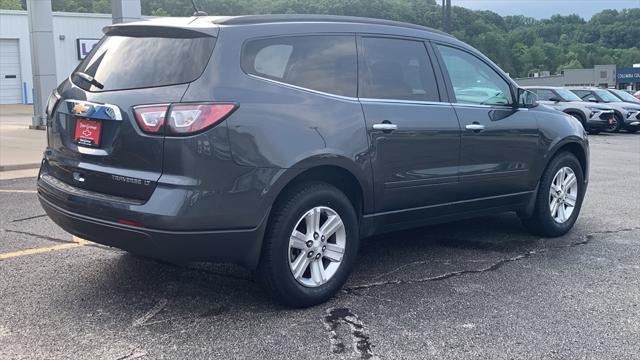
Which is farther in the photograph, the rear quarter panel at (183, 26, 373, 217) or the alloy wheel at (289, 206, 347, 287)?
the alloy wheel at (289, 206, 347, 287)

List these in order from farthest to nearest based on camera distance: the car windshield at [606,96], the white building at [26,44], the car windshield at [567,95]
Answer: the white building at [26,44] < the car windshield at [606,96] < the car windshield at [567,95]

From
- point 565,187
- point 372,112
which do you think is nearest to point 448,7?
point 565,187

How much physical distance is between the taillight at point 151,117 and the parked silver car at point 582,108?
19.5 meters

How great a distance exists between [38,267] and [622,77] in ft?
238

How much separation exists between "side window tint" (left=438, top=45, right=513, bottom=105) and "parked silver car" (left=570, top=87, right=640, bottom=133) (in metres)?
18.7

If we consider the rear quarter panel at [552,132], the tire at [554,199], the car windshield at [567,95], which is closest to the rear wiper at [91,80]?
the rear quarter panel at [552,132]

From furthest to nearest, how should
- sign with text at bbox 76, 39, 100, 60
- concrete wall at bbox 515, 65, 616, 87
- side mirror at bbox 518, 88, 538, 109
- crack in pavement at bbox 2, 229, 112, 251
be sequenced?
concrete wall at bbox 515, 65, 616, 87
sign with text at bbox 76, 39, 100, 60
side mirror at bbox 518, 88, 538, 109
crack in pavement at bbox 2, 229, 112, 251

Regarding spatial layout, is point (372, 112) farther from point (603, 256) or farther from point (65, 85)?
point (603, 256)

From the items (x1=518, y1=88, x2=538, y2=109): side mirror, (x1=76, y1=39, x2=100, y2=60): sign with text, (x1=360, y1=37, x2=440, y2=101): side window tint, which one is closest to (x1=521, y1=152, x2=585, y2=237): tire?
(x1=518, y1=88, x2=538, y2=109): side mirror

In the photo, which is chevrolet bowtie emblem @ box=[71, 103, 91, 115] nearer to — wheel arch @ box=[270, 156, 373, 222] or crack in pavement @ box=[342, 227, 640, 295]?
wheel arch @ box=[270, 156, 373, 222]

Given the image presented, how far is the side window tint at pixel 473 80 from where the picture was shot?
5223mm

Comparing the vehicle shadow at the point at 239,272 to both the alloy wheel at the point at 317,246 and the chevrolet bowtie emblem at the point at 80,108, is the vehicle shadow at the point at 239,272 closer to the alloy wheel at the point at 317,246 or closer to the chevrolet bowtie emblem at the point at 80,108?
the alloy wheel at the point at 317,246

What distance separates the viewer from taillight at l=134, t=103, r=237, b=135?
11.9 ft

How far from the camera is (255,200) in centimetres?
379
